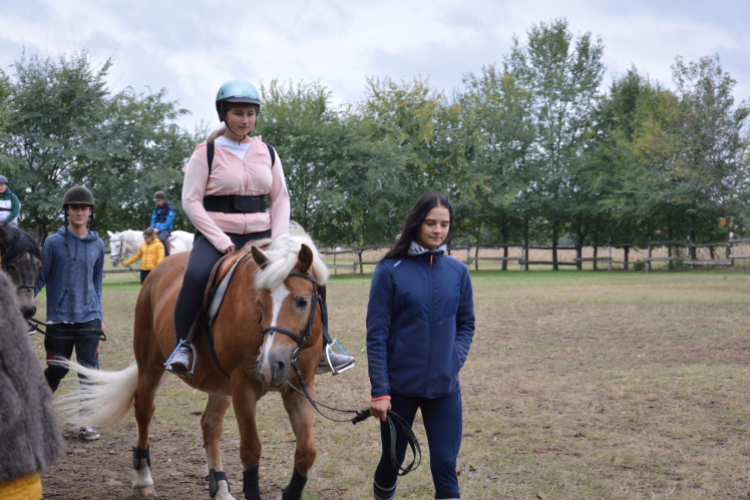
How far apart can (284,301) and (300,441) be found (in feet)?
2.72

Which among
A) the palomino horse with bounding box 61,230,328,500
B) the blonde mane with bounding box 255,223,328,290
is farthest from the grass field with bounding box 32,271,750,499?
the blonde mane with bounding box 255,223,328,290

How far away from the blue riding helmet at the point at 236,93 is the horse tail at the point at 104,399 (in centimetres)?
224

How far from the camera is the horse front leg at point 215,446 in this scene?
4355 millimetres

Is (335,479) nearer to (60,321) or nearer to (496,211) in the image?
(60,321)

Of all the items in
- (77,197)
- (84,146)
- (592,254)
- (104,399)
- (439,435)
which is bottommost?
(104,399)

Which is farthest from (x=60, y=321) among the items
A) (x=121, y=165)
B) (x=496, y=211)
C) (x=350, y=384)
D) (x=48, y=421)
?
(x=496, y=211)

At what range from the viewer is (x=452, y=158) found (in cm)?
3772

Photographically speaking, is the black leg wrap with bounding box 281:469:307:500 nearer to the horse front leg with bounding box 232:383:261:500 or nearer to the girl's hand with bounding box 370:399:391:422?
the horse front leg with bounding box 232:383:261:500

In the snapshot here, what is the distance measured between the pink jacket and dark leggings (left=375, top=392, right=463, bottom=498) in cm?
136

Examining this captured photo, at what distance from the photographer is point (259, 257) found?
3.51m

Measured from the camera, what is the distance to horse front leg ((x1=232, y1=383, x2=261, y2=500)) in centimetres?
369

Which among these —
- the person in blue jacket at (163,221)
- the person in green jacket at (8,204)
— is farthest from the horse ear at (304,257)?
the person in blue jacket at (163,221)

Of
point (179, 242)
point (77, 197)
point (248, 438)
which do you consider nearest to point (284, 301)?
point (248, 438)

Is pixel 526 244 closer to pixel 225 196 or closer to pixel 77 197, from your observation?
pixel 77 197
